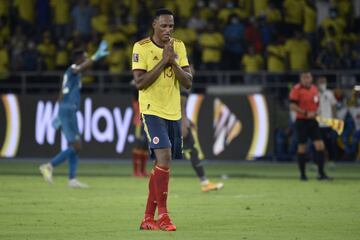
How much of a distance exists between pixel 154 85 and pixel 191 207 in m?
3.81

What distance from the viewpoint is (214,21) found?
32188 millimetres

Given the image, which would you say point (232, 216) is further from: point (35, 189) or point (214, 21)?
point (214, 21)

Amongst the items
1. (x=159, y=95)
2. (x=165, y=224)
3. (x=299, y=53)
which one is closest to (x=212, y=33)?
(x=299, y=53)

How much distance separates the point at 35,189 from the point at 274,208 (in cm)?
586

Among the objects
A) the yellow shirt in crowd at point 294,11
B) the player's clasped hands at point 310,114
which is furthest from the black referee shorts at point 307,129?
the yellow shirt in crowd at point 294,11

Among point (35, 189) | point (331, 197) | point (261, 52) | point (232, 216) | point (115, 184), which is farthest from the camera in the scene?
point (261, 52)

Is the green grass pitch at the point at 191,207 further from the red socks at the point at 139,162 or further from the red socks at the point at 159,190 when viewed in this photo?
the red socks at the point at 139,162

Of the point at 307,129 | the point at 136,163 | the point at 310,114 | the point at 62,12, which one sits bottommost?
the point at 136,163

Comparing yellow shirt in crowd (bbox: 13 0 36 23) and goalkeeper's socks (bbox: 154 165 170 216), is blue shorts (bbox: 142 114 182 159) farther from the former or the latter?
yellow shirt in crowd (bbox: 13 0 36 23)

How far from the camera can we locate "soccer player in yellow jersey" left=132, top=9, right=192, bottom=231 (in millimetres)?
12852

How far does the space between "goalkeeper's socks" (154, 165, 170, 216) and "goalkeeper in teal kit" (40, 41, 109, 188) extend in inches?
318

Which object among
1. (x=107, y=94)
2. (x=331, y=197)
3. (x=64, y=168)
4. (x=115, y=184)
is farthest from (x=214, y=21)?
(x=331, y=197)

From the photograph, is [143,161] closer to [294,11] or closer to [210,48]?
[210,48]

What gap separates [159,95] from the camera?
13.0m
